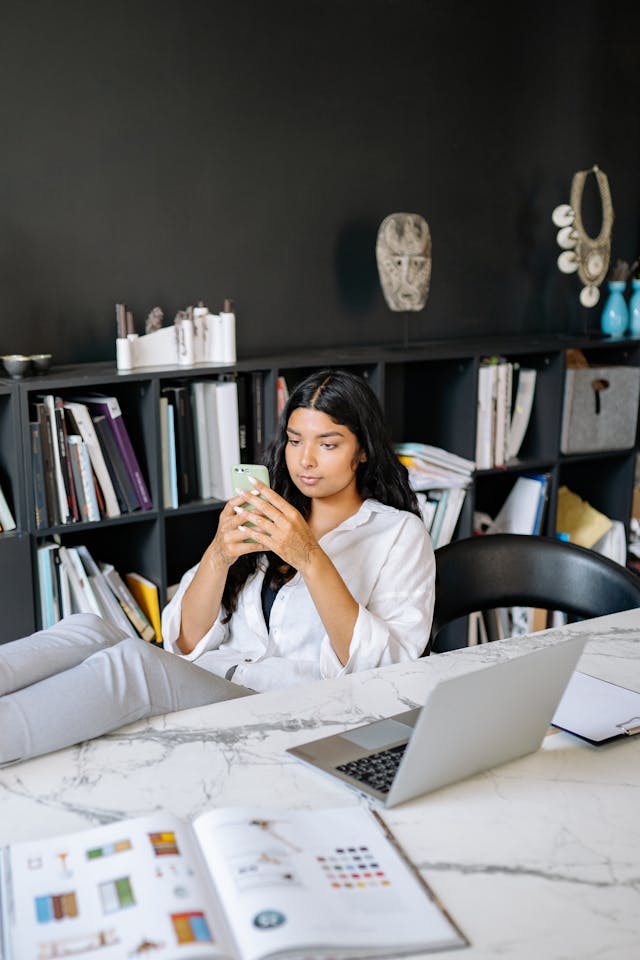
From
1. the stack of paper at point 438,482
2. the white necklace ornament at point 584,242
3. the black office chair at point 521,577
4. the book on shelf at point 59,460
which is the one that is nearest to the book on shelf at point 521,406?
the stack of paper at point 438,482

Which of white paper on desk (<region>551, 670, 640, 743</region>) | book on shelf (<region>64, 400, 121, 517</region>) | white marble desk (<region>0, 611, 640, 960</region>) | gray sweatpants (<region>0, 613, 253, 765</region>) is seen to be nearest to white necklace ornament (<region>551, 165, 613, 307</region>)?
book on shelf (<region>64, 400, 121, 517</region>)

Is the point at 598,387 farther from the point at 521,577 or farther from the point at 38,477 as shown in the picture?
the point at 38,477

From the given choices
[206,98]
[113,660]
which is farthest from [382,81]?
[113,660]

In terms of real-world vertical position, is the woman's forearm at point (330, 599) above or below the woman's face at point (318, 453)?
below

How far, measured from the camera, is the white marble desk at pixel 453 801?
109 centimetres

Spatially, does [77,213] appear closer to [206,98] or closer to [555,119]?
[206,98]

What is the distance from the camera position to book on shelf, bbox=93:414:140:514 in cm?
276

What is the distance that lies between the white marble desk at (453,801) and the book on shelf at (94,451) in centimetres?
127

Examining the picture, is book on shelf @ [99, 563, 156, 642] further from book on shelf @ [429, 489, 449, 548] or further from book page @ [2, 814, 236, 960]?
book page @ [2, 814, 236, 960]

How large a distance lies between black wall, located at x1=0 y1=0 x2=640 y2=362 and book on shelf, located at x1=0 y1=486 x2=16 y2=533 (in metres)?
0.48

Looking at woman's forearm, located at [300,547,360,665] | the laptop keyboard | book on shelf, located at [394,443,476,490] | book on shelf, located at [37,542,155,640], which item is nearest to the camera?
the laptop keyboard

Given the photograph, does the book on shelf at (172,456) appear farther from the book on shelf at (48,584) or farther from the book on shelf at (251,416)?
the book on shelf at (48,584)

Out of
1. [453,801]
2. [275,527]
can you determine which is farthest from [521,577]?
[453,801]

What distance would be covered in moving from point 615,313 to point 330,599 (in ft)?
7.52
